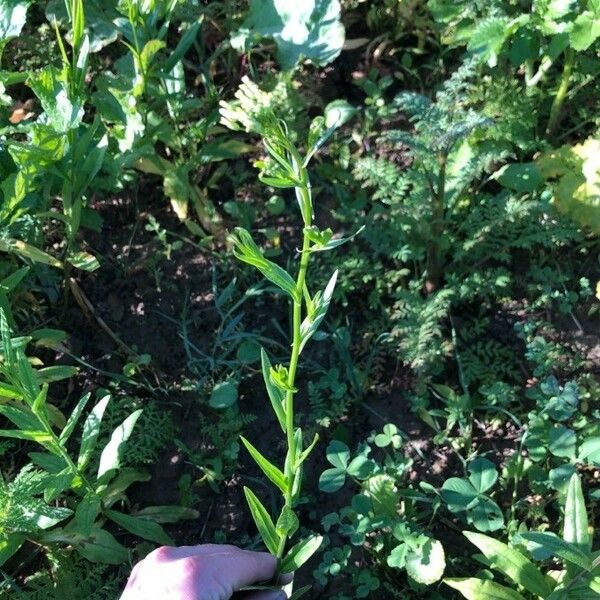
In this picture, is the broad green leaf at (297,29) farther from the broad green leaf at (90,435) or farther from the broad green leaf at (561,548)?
the broad green leaf at (561,548)

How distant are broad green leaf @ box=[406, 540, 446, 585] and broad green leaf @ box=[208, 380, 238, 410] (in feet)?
2.09

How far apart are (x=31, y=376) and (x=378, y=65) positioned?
1.70 m

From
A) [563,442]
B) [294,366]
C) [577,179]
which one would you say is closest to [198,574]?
[294,366]

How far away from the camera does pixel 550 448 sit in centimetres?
194

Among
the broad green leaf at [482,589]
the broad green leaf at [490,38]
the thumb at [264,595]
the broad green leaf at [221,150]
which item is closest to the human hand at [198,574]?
the thumb at [264,595]

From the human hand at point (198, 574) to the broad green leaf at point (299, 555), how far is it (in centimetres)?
6

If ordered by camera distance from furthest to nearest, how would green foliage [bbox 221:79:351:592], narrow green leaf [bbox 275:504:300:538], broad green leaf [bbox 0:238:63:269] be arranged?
1. broad green leaf [bbox 0:238:63:269]
2. narrow green leaf [bbox 275:504:300:538]
3. green foliage [bbox 221:79:351:592]

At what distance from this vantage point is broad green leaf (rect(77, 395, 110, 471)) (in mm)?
1883

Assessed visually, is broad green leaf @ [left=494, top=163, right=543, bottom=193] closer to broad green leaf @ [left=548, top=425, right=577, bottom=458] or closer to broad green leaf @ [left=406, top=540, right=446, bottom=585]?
broad green leaf @ [left=548, top=425, right=577, bottom=458]

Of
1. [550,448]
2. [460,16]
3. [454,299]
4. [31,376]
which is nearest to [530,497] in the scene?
[550,448]

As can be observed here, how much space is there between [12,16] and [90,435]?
1.21 metres

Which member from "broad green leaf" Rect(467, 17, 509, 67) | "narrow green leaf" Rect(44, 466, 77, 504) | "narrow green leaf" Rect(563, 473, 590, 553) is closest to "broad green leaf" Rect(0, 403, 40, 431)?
"narrow green leaf" Rect(44, 466, 77, 504)

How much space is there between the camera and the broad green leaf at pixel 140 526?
1997 millimetres

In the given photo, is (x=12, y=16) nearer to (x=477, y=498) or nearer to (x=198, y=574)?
(x=198, y=574)
